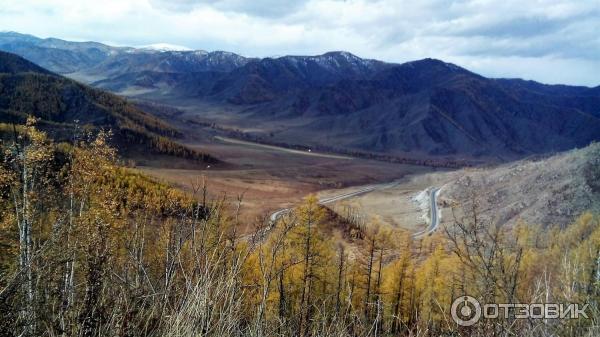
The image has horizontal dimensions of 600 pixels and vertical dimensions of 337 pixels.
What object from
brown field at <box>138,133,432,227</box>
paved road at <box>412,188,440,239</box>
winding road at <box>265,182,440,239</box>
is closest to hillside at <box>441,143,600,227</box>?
paved road at <box>412,188,440,239</box>

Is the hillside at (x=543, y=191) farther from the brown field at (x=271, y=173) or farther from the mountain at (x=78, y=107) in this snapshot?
the mountain at (x=78, y=107)

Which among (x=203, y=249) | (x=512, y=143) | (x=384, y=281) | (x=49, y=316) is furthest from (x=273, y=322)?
(x=512, y=143)

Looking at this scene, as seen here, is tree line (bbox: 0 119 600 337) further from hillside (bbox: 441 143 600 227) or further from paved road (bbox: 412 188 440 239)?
hillside (bbox: 441 143 600 227)

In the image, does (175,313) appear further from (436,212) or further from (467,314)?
(436,212)

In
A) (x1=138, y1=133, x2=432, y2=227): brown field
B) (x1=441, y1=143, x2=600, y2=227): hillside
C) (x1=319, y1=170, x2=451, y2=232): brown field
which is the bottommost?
(x1=319, y1=170, x2=451, y2=232): brown field

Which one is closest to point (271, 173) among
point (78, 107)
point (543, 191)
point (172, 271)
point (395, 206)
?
point (395, 206)

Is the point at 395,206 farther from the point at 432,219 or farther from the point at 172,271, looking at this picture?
the point at 172,271

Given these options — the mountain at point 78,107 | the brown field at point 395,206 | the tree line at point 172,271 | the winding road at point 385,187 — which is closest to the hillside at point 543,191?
the winding road at point 385,187

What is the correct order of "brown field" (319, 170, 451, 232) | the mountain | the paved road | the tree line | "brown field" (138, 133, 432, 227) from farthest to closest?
the mountain → "brown field" (138, 133, 432, 227) → "brown field" (319, 170, 451, 232) → the paved road → the tree line
